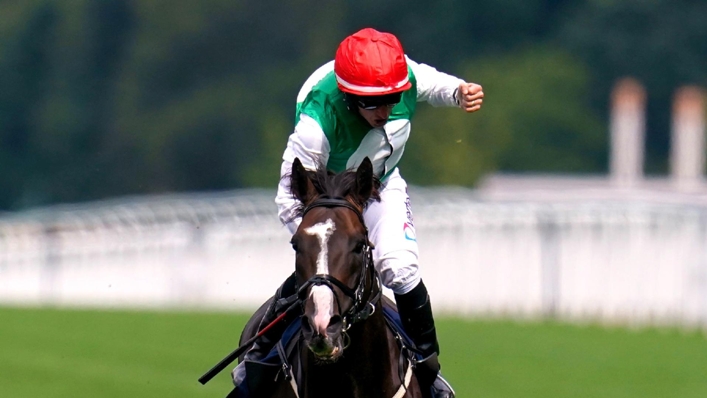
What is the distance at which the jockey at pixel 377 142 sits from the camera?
6.40m

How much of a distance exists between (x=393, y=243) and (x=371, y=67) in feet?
2.37

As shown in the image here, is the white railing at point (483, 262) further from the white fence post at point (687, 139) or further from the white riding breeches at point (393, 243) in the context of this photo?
the white riding breeches at point (393, 243)

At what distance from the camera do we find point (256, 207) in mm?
27844

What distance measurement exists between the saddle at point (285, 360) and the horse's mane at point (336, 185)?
725 millimetres

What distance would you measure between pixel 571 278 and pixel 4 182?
4460 cm

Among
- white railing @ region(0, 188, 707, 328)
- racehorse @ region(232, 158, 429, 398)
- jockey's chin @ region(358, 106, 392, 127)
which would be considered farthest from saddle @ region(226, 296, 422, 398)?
white railing @ region(0, 188, 707, 328)

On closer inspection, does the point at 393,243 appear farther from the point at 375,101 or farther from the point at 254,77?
the point at 254,77

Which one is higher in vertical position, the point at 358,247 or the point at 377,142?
the point at 377,142

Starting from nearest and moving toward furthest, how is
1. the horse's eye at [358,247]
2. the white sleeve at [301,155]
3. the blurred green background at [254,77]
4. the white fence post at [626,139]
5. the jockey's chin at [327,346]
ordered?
the jockey's chin at [327,346], the horse's eye at [358,247], the white sleeve at [301,155], the white fence post at [626,139], the blurred green background at [254,77]

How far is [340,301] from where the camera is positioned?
5.67 m

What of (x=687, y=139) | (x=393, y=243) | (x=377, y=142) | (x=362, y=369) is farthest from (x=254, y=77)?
(x=362, y=369)

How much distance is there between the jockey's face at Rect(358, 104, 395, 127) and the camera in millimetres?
6465

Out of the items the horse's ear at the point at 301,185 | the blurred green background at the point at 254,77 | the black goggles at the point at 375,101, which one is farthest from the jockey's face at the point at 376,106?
the blurred green background at the point at 254,77

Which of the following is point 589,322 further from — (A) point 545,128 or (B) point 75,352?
(A) point 545,128
